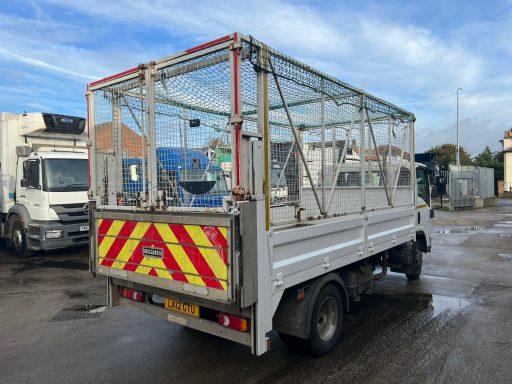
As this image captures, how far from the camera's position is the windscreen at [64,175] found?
9219 millimetres

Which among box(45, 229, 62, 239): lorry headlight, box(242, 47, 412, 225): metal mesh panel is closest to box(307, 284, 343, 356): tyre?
box(242, 47, 412, 225): metal mesh panel

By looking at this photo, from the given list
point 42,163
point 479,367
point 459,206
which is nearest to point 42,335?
point 479,367

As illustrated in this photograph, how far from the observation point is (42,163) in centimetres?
922

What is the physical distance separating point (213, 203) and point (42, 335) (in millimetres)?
3074

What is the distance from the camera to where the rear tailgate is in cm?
320

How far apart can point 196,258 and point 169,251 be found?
0.35 meters

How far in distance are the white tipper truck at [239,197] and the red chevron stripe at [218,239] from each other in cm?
1

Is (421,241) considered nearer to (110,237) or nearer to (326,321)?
(326,321)

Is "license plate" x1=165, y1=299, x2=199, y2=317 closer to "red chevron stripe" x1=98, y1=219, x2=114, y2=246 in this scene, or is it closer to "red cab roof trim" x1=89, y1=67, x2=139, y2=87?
"red chevron stripe" x1=98, y1=219, x2=114, y2=246

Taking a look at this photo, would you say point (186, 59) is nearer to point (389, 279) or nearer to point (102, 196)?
point (102, 196)

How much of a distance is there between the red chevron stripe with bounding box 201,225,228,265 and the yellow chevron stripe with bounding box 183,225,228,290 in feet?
0.10

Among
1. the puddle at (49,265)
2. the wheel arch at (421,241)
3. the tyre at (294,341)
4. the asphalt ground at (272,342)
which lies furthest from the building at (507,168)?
the tyre at (294,341)

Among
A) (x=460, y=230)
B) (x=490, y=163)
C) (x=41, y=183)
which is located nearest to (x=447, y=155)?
(x=490, y=163)

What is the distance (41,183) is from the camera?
9.16 meters
